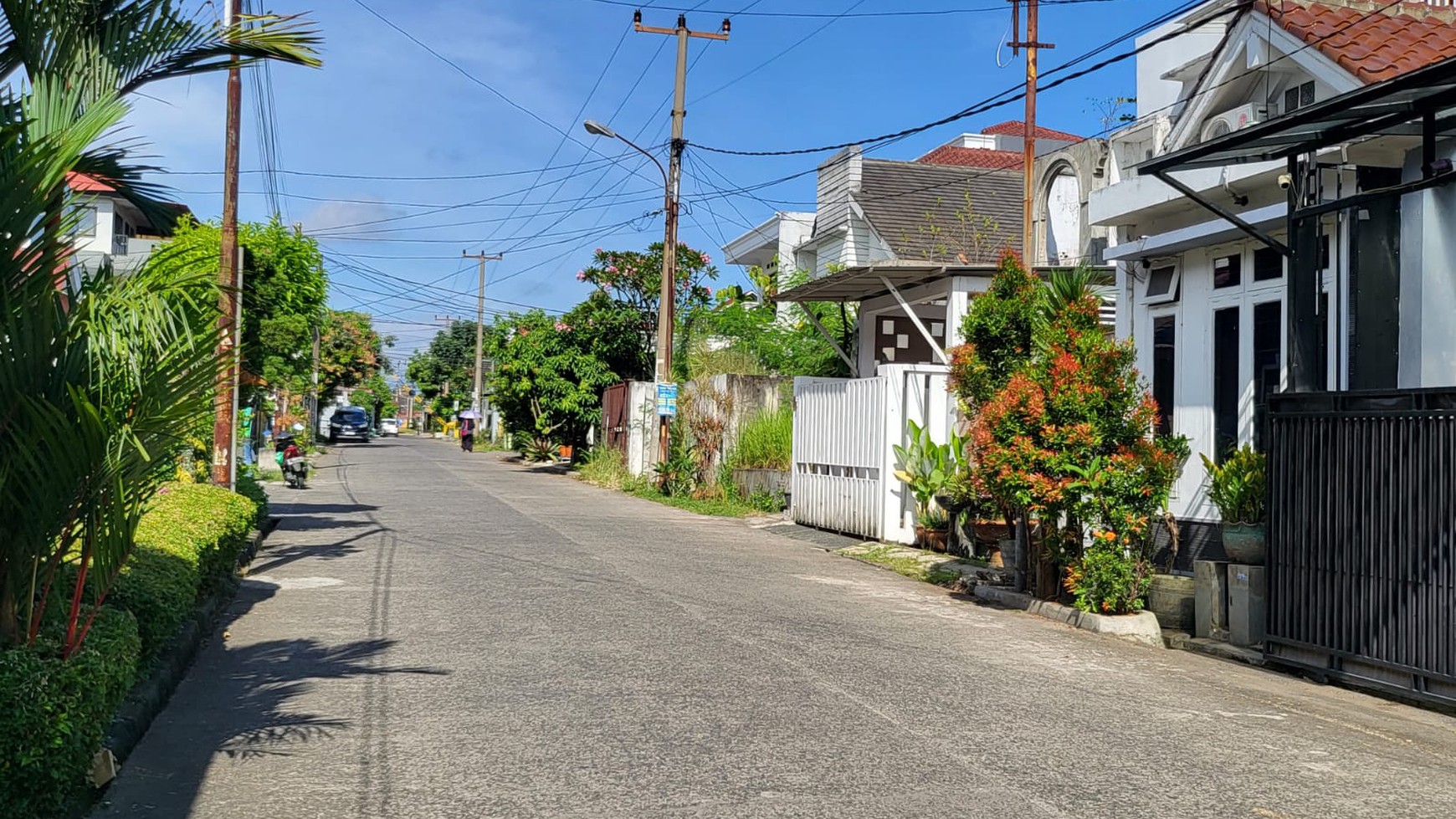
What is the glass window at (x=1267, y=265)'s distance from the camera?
13.0 m

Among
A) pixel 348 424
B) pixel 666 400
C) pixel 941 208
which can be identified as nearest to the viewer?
pixel 666 400

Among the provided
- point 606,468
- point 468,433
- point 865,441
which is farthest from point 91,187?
point 468,433

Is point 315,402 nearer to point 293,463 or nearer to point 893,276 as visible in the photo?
point 293,463

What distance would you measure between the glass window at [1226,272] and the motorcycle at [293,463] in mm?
20278

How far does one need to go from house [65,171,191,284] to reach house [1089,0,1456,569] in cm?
783

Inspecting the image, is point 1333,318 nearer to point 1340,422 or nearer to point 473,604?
point 1340,422

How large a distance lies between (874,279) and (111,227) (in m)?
31.8

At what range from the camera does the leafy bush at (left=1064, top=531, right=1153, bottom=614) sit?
36.5ft

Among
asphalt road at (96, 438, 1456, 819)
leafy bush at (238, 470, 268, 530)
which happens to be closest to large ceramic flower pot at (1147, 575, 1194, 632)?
asphalt road at (96, 438, 1456, 819)

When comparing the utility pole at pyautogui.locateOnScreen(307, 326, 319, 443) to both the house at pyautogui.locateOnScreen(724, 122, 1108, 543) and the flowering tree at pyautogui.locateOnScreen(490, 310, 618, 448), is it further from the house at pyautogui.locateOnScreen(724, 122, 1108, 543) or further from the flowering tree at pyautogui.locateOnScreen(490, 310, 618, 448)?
the house at pyautogui.locateOnScreen(724, 122, 1108, 543)

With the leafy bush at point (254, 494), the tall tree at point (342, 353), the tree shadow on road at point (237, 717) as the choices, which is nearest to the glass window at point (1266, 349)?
the tree shadow on road at point (237, 717)

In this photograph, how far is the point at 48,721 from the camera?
4672mm

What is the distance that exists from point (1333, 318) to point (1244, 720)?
444cm

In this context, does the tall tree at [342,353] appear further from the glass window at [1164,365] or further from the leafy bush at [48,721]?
the leafy bush at [48,721]
